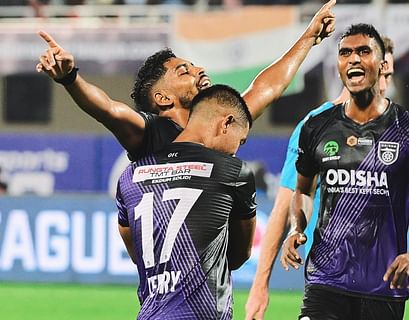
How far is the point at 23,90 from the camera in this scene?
23.4 meters

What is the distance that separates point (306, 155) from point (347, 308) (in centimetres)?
83

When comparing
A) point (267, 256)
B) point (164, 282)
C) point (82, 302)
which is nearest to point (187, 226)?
point (164, 282)

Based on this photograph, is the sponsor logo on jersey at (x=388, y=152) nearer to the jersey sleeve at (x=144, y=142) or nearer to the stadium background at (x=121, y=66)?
the jersey sleeve at (x=144, y=142)

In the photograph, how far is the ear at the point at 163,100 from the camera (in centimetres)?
538

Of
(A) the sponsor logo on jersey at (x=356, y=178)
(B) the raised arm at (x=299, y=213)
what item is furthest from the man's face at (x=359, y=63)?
(B) the raised arm at (x=299, y=213)

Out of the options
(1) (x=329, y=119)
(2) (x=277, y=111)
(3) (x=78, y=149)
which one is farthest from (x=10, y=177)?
(1) (x=329, y=119)

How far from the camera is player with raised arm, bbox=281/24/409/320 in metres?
6.08

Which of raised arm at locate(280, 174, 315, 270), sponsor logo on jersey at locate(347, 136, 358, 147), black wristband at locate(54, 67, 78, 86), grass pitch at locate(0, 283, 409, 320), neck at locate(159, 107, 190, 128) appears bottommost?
grass pitch at locate(0, 283, 409, 320)

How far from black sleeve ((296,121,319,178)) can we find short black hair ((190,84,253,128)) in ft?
4.53

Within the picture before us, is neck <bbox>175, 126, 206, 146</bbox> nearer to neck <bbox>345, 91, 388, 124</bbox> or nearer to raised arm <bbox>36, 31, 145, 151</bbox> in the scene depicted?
raised arm <bbox>36, 31, 145, 151</bbox>

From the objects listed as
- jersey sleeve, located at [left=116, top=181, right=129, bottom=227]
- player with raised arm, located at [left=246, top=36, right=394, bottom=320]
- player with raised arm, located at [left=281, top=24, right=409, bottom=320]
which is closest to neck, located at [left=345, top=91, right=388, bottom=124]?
player with raised arm, located at [left=281, top=24, right=409, bottom=320]

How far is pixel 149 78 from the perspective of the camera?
5473 mm

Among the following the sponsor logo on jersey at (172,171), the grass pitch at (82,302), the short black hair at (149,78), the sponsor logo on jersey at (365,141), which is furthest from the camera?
the grass pitch at (82,302)

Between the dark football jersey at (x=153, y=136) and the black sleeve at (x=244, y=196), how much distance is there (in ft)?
1.27
